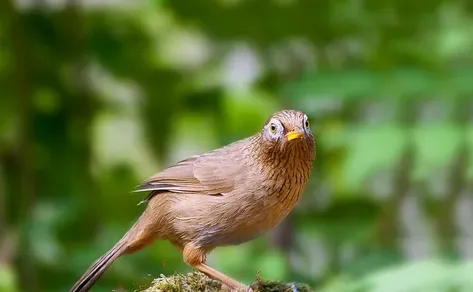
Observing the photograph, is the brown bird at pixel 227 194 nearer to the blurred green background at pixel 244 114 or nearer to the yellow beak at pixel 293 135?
the yellow beak at pixel 293 135

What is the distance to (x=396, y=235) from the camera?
3.51m

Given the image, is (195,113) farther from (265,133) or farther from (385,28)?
(265,133)

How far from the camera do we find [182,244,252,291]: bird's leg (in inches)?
66.8

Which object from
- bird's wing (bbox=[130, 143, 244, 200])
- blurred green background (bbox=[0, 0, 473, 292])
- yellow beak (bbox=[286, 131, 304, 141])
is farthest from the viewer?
blurred green background (bbox=[0, 0, 473, 292])

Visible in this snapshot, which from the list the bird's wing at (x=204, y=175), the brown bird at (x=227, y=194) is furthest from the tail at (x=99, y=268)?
the bird's wing at (x=204, y=175)

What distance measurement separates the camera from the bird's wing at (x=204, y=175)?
5.80ft

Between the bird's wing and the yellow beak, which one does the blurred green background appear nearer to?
the bird's wing

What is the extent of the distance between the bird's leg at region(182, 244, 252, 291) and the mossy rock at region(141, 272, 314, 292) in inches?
0.8

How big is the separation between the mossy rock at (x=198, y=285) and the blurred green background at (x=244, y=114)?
2.66 feet

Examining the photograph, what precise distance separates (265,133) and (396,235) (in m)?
1.99

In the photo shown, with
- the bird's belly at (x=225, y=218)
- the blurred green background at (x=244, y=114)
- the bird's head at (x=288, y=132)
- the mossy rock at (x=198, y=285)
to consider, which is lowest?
the mossy rock at (x=198, y=285)

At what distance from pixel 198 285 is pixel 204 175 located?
0.27 metres

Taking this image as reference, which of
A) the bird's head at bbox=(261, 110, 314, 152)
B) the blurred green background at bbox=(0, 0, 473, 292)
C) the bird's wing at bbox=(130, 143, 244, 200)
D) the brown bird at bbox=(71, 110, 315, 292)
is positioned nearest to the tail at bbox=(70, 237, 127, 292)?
the brown bird at bbox=(71, 110, 315, 292)

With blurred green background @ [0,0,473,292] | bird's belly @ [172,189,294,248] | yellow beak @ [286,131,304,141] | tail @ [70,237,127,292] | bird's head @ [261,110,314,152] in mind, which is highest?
blurred green background @ [0,0,473,292]
